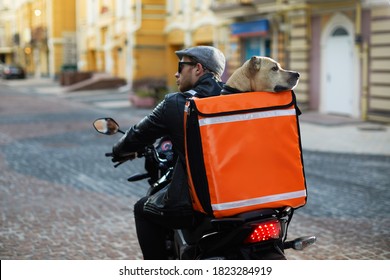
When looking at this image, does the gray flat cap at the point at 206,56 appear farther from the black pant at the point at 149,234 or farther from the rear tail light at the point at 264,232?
the rear tail light at the point at 264,232

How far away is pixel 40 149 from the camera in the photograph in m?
12.6

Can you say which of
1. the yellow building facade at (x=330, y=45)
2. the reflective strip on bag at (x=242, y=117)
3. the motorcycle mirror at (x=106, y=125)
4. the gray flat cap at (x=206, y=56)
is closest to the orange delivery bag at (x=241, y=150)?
the reflective strip on bag at (x=242, y=117)

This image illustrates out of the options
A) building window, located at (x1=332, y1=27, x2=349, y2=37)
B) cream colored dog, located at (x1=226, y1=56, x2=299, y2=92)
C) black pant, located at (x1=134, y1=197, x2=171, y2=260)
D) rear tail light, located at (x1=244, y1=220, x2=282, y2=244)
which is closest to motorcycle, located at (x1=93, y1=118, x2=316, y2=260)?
rear tail light, located at (x1=244, y1=220, x2=282, y2=244)

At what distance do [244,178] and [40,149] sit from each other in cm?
991

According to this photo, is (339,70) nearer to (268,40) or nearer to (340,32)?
(340,32)

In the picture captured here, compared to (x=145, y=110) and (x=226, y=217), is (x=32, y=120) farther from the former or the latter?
(x=226, y=217)

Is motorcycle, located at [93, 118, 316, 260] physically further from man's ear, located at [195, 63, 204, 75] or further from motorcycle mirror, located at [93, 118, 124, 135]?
man's ear, located at [195, 63, 204, 75]

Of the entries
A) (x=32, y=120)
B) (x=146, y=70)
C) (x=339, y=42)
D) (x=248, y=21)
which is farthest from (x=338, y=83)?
(x=146, y=70)

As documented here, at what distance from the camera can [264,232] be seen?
10.8ft

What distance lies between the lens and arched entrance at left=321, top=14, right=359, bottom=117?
60.5 feet

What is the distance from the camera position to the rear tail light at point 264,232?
3285 millimetres

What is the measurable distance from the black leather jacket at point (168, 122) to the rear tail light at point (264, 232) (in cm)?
59

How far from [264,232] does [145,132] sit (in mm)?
917

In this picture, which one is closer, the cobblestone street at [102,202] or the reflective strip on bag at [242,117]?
the reflective strip on bag at [242,117]
